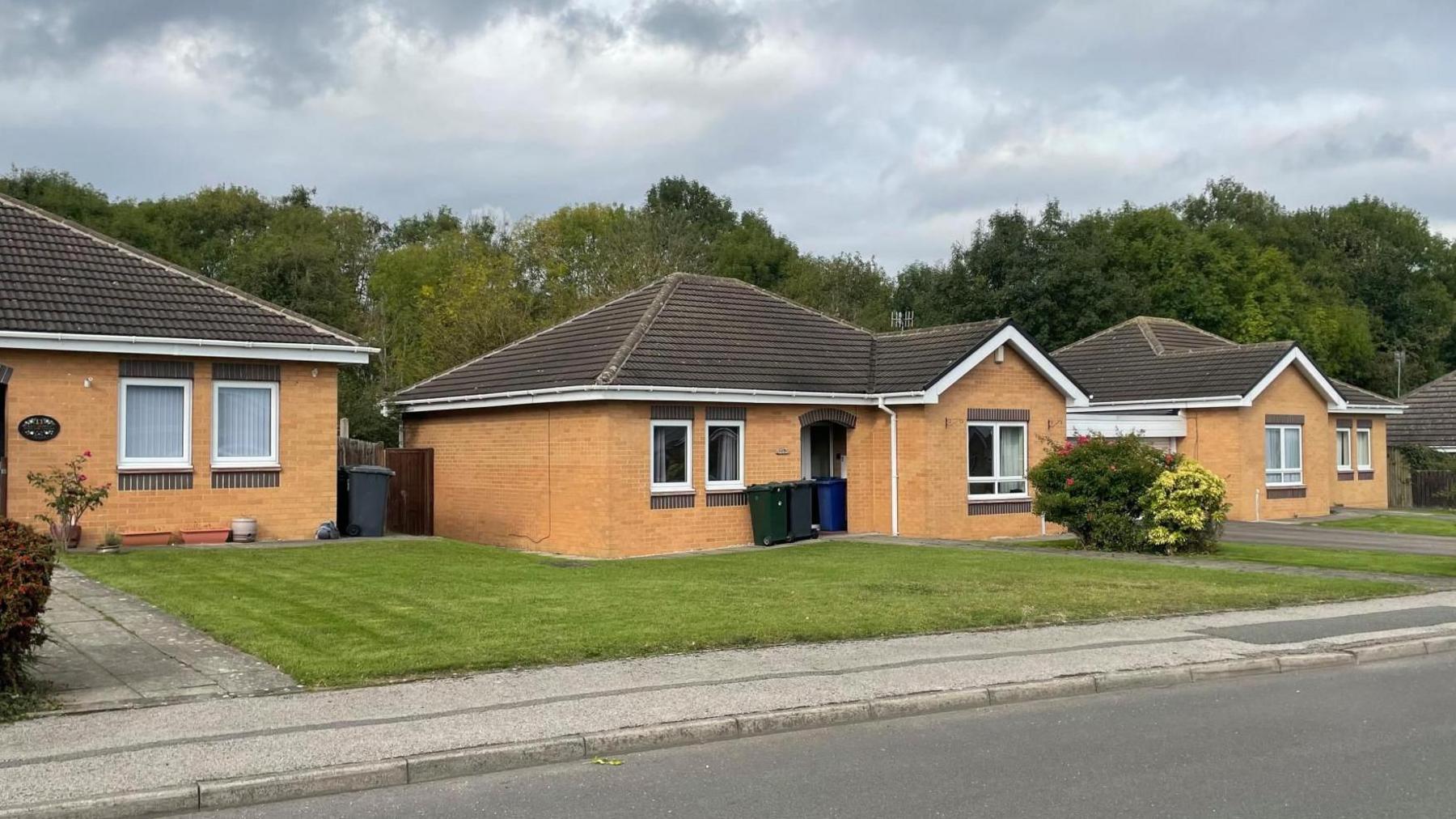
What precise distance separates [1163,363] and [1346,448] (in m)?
7.85

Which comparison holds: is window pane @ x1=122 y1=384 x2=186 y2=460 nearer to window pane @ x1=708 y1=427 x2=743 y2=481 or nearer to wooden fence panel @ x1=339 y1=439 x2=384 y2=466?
wooden fence panel @ x1=339 y1=439 x2=384 y2=466

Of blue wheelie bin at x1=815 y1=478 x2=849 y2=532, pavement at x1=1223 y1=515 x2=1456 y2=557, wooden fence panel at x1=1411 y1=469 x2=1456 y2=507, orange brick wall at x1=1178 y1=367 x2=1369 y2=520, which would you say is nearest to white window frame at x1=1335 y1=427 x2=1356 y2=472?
orange brick wall at x1=1178 y1=367 x2=1369 y2=520

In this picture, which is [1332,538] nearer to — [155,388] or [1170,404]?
[1170,404]

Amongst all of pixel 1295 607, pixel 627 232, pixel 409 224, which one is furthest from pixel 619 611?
pixel 409 224

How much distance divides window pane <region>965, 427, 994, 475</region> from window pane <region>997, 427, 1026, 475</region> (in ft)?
1.18

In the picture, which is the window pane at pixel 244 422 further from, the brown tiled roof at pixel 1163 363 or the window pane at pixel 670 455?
the brown tiled roof at pixel 1163 363

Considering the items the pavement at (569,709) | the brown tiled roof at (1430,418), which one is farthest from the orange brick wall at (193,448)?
the brown tiled roof at (1430,418)

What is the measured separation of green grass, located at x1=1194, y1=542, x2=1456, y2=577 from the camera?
1934 cm

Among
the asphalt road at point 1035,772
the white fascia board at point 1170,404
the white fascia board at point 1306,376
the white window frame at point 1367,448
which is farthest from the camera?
the white window frame at point 1367,448

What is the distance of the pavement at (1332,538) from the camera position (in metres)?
23.8

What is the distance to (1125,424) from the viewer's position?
30.0 meters

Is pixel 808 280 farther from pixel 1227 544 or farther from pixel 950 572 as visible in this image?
pixel 950 572

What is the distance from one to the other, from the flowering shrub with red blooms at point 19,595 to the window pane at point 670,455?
13.0m

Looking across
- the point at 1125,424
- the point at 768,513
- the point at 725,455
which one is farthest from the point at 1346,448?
the point at 725,455
